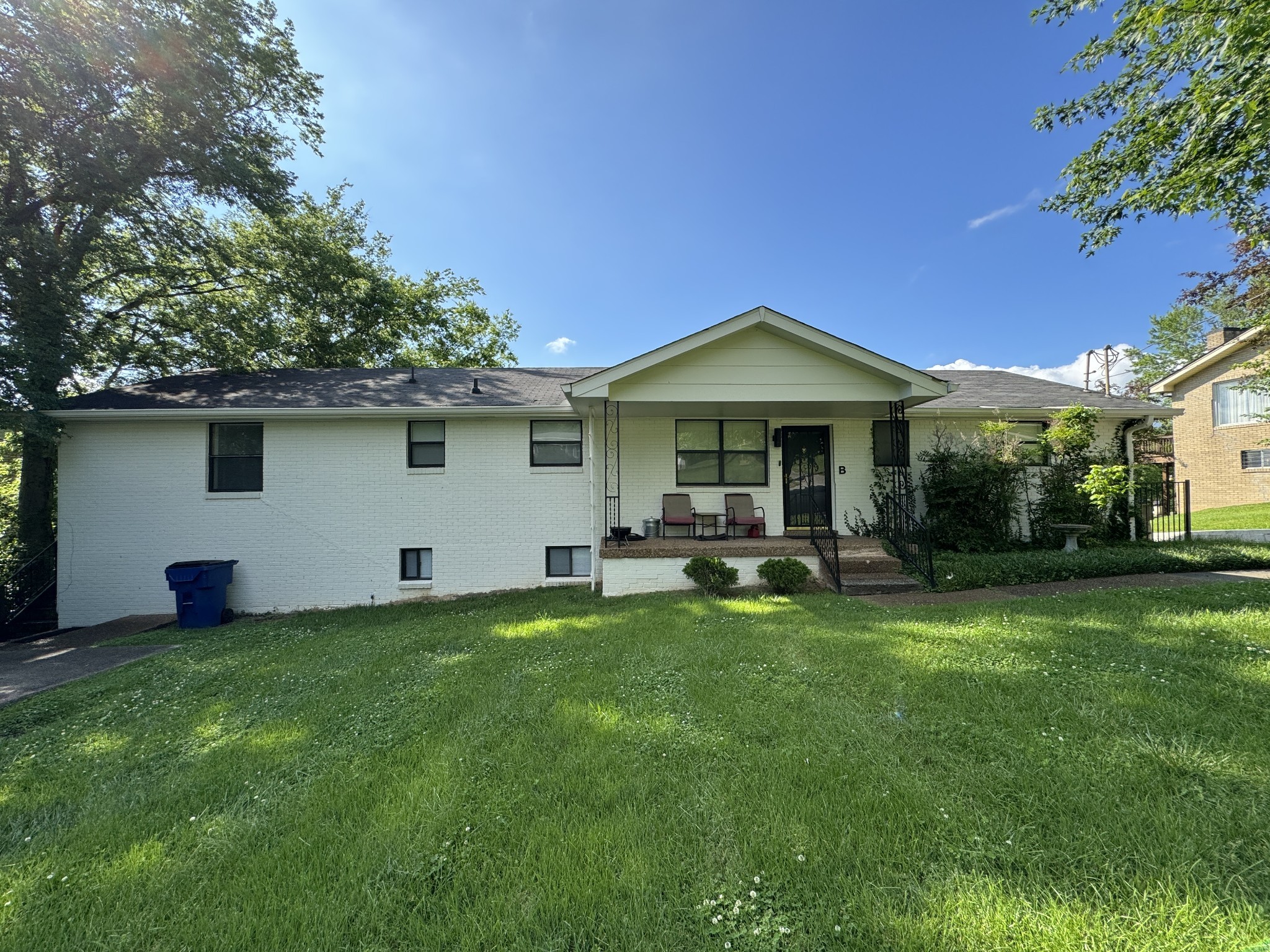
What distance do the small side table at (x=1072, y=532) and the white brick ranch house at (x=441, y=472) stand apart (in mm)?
2421

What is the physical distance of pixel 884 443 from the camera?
9.91 m

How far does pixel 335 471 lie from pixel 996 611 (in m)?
11.2

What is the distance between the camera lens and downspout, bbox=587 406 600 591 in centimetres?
924

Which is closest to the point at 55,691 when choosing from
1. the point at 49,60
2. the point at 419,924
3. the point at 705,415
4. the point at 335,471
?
the point at 335,471

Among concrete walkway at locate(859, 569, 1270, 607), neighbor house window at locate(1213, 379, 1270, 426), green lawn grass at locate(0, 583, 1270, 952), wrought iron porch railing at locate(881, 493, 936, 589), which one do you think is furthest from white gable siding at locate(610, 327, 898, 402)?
neighbor house window at locate(1213, 379, 1270, 426)

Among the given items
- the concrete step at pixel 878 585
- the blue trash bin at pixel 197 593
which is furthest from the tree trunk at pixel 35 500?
the concrete step at pixel 878 585

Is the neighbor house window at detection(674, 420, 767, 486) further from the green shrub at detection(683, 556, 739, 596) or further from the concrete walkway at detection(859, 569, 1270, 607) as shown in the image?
the concrete walkway at detection(859, 569, 1270, 607)

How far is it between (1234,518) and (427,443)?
79.6 feet

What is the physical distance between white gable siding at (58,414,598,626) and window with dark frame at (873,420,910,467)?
20.4 feet

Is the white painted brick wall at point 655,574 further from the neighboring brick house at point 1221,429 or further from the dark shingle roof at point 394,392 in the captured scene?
the neighboring brick house at point 1221,429

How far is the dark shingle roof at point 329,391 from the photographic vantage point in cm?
914

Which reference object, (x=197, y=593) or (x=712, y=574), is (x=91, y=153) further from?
(x=712, y=574)

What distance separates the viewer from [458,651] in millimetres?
5297

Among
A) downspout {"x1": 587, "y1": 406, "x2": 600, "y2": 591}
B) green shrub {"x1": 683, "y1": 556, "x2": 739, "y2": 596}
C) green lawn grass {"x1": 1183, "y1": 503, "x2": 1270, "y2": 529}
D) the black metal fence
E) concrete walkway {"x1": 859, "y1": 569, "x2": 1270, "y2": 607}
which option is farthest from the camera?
green lawn grass {"x1": 1183, "y1": 503, "x2": 1270, "y2": 529}
